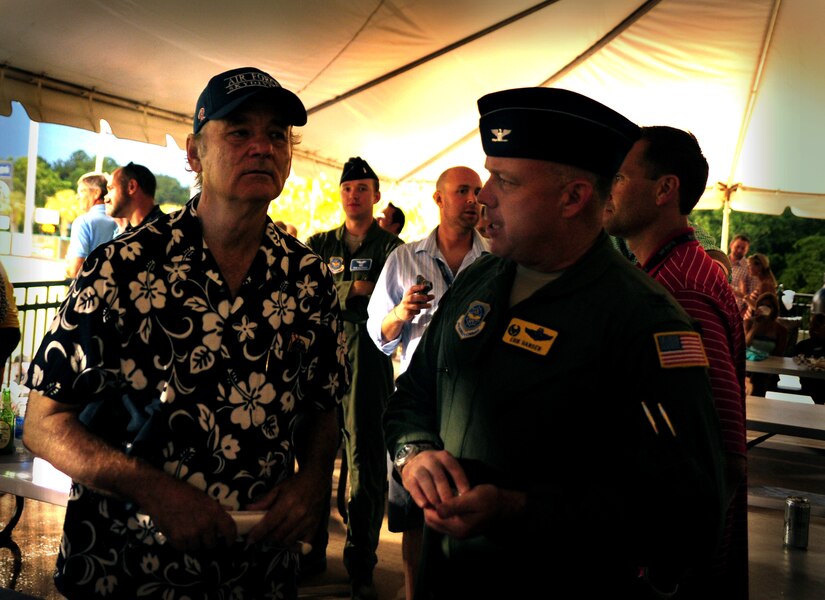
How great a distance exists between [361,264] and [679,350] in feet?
10.8

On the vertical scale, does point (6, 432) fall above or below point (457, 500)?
below

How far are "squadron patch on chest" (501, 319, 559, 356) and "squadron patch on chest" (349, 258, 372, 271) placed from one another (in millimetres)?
3045

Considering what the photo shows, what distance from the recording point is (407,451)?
171 cm

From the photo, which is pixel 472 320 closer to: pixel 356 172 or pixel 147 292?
pixel 147 292

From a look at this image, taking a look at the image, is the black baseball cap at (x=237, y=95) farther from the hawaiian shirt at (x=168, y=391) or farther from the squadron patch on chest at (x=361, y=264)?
the squadron patch on chest at (x=361, y=264)

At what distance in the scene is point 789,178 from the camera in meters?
11.0

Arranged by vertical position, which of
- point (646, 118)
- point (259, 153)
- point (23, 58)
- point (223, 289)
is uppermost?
point (646, 118)

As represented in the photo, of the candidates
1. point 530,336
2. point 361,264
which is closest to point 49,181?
point 361,264

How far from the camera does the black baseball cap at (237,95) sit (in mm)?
1796

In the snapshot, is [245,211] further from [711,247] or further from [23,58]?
[23,58]

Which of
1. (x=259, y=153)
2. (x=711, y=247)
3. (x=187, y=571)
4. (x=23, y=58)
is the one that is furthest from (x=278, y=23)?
(x=187, y=571)

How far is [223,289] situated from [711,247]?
3.20 meters

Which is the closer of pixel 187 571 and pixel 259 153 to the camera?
pixel 187 571

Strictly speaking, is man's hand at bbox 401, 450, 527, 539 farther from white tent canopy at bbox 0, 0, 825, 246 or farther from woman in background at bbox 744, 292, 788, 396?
woman in background at bbox 744, 292, 788, 396
